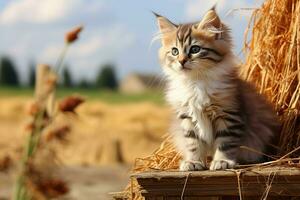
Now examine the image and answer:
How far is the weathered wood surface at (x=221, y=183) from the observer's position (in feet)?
11.0

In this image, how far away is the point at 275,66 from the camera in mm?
4578

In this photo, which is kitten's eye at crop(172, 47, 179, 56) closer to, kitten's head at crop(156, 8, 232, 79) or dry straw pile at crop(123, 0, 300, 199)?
kitten's head at crop(156, 8, 232, 79)

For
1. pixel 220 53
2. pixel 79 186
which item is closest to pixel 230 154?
pixel 220 53

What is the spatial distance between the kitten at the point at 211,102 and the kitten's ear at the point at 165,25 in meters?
0.05

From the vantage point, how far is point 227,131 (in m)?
3.69

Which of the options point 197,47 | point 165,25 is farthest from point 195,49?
point 165,25

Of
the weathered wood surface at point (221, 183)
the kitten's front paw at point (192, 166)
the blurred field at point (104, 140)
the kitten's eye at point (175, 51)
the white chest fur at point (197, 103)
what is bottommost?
the blurred field at point (104, 140)

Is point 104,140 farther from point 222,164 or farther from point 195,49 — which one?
point 222,164

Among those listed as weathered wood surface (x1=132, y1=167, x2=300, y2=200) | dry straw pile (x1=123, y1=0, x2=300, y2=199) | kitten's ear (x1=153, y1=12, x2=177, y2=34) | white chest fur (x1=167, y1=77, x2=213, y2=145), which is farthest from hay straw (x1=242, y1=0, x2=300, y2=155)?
kitten's ear (x1=153, y1=12, x2=177, y2=34)

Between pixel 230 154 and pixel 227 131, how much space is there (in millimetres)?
122

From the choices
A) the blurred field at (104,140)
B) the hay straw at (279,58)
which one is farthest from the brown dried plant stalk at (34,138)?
the blurred field at (104,140)

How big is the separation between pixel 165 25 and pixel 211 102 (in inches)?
22.9

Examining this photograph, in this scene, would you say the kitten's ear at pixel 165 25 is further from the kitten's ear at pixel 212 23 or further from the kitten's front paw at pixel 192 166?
the kitten's front paw at pixel 192 166

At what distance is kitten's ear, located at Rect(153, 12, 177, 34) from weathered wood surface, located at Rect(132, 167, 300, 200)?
2.95ft
